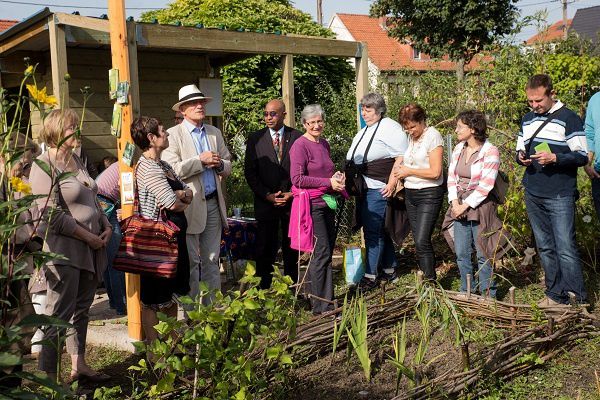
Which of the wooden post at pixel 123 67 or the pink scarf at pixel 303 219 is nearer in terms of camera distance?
the wooden post at pixel 123 67

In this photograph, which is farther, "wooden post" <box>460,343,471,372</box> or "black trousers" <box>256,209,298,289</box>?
"black trousers" <box>256,209,298,289</box>

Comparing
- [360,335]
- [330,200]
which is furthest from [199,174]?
[360,335]

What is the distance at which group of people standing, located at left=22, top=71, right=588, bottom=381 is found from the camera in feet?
14.5

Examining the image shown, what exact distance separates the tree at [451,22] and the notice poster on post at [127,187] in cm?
2223

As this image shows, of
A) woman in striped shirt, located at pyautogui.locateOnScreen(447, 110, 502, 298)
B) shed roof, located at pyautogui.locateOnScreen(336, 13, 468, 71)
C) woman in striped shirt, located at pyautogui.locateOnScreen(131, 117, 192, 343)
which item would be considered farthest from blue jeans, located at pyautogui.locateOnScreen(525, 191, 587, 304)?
shed roof, located at pyautogui.locateOnScreen(336, 13, 468, 71)

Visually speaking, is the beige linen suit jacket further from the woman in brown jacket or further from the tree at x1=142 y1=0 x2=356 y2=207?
the tree at x1=142 y1=0 x2=356 y2=207

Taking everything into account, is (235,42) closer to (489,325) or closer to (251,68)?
(489,325)

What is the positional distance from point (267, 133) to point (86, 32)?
208 cm

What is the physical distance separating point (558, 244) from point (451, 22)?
23.2 meters

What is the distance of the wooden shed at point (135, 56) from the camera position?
21.4ft

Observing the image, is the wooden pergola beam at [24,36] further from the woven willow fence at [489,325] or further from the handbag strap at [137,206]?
the woven willow fence at [489,325]

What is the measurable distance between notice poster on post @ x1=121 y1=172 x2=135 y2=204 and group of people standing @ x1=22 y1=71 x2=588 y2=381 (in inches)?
13.2

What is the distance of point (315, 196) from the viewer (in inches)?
236

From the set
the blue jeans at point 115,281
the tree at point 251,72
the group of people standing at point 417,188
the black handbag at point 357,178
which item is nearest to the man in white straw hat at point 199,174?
the group of people standing at point 417,188
